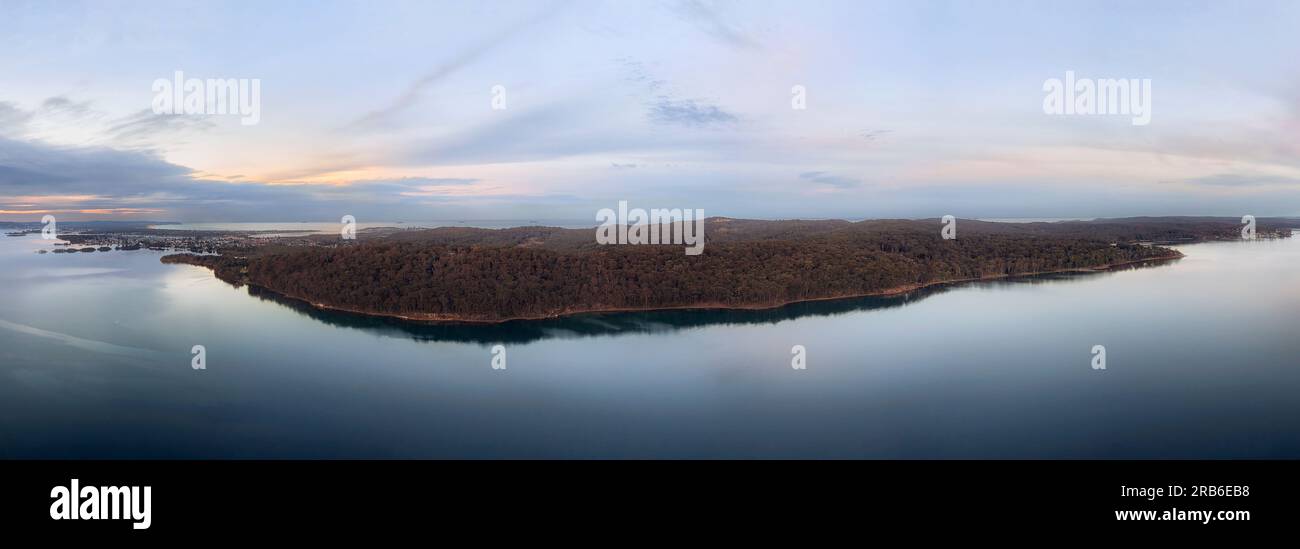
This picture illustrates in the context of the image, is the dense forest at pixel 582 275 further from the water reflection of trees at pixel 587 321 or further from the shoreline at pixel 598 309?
the water reflection of trees at pixel 587 321

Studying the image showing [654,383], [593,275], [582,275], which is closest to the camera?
[654,383]

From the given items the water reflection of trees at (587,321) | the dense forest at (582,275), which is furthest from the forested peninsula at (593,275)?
the water reflection of trees at (587,321)

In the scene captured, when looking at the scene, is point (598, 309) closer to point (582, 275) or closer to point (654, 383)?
point (582, 275)

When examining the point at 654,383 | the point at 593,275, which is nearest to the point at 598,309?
the point at 593,275

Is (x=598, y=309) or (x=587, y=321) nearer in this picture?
(x=587, y=321)

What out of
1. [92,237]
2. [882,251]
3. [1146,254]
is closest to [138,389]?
[882,251]

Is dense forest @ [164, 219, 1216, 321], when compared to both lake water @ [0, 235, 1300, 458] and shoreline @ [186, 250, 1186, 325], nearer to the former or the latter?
shoreline @ [186, 250, 1186, 325]

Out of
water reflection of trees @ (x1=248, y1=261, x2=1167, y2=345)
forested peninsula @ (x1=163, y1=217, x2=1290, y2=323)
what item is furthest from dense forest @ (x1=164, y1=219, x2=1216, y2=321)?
water reflection of trees @ (x1=248, y1=261, x2=1167, y2=345)
